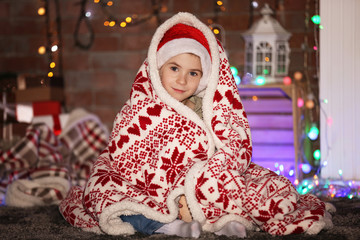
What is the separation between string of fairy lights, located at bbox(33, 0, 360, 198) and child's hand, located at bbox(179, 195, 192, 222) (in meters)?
0.77

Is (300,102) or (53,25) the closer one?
(300,102)

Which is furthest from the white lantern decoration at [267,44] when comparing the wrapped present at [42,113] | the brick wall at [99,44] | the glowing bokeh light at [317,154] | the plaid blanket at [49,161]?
the wrapped present at [42,113]

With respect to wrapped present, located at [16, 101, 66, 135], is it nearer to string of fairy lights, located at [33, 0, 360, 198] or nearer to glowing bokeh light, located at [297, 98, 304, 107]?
string of fairy lights, located at [33, 0, 360, 198]

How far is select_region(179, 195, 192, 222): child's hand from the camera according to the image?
149cm

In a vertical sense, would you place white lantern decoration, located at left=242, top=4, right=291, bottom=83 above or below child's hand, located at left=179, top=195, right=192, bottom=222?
above

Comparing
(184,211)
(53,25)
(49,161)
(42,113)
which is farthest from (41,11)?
(184,211)

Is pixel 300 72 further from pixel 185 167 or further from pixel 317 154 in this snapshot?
pixel 185 167

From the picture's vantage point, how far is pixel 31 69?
9.59 ft

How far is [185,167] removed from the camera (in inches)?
59.6

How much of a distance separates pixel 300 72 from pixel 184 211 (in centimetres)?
142

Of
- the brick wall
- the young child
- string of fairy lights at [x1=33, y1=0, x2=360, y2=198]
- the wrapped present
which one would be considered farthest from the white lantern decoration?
the wrapped present

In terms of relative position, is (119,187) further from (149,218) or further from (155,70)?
(155,70)

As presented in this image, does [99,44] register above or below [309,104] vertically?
above

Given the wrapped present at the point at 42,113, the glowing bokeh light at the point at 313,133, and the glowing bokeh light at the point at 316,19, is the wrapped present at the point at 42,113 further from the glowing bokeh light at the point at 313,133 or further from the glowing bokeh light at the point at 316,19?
the glowing bokeh light at the point at 316,19
